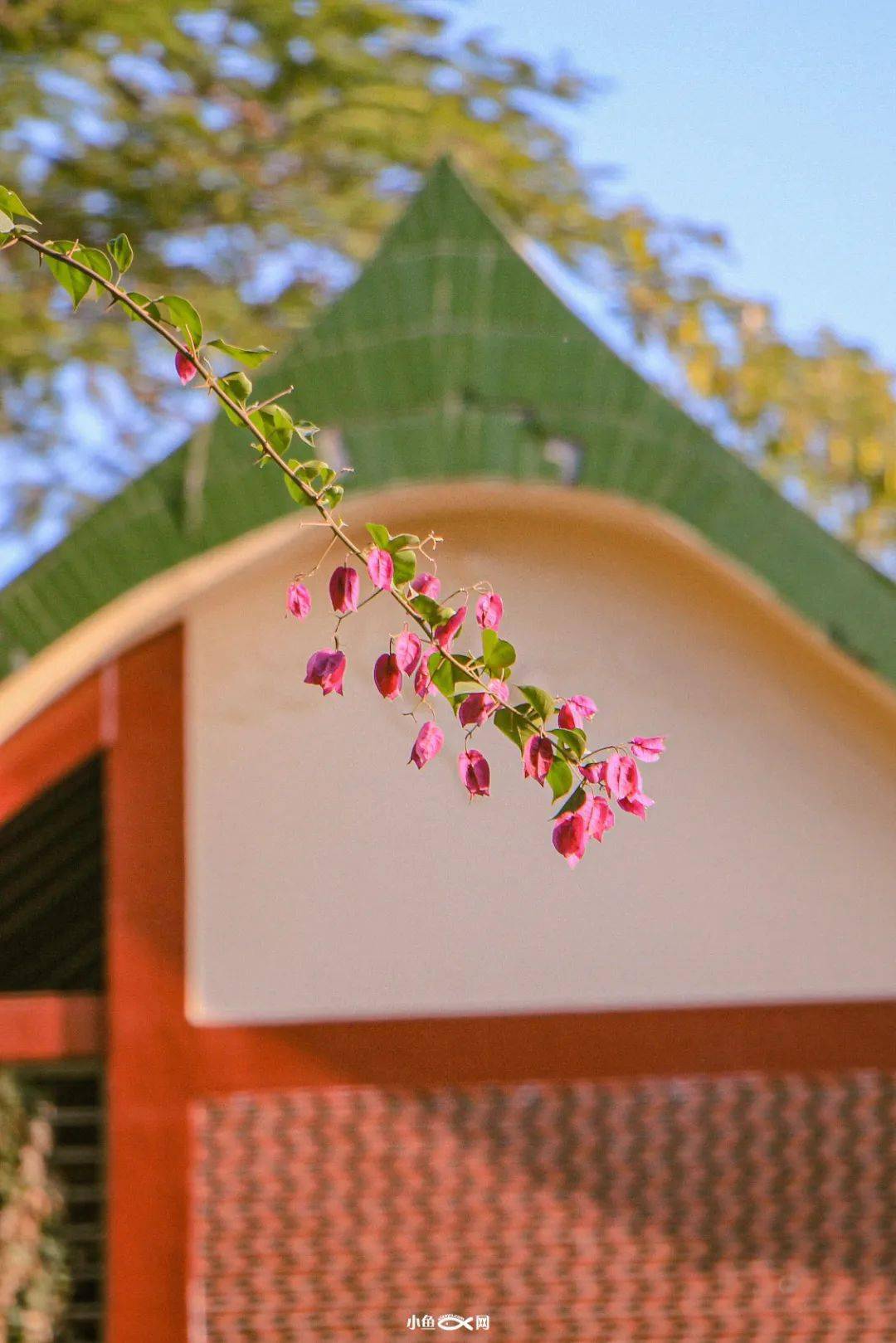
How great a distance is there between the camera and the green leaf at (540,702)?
185cm

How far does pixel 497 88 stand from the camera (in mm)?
9781

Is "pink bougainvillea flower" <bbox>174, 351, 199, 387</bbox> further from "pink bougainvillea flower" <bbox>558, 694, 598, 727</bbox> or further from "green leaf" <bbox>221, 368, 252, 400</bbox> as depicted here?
"pink bougainvillea flower" <bbox>558, 694, 598, 727</bbox>

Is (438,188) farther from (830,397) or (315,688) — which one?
(830,397)

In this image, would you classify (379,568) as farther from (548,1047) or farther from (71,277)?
(548,1047)

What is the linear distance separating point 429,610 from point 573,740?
24cm

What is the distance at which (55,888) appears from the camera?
4672 millimetres

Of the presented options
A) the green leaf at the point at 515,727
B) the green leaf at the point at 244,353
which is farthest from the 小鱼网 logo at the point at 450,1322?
the green leaf at the point at 244,353

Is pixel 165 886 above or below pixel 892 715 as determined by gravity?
below

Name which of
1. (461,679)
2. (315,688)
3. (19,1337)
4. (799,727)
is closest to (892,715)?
(799,727)

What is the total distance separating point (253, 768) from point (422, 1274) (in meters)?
1.33

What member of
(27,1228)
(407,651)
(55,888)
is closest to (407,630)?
(407,651)

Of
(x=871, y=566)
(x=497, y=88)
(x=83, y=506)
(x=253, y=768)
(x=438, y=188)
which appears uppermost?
(x=497, y=88)

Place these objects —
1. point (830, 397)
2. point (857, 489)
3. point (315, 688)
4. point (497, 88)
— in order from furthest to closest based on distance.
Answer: point (857, 489) → point (830, 397) → point (497, 88) → point (315, 688)

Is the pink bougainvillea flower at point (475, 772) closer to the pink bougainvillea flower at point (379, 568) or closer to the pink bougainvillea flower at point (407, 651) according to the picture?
the pink bougainvillea flower at point (407, 651)
